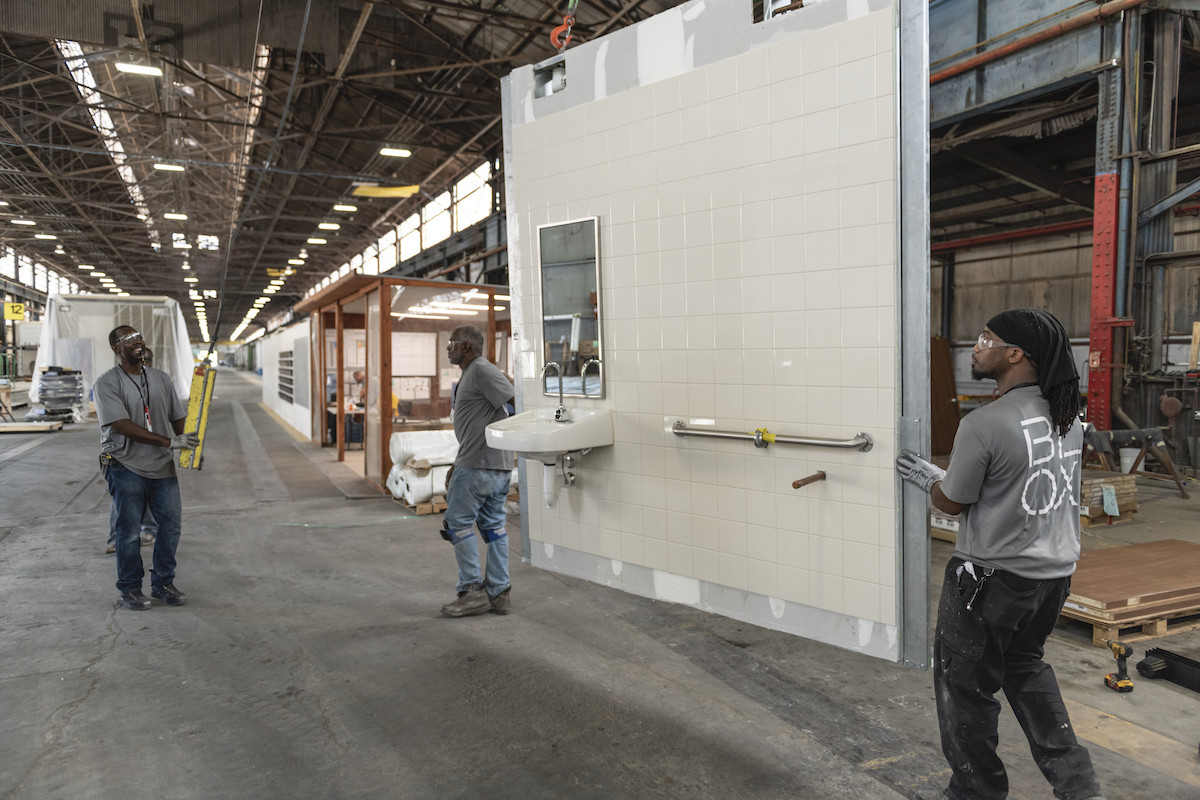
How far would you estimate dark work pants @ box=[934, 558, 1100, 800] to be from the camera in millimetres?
2184

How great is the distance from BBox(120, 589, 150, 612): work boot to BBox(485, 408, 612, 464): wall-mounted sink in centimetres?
268

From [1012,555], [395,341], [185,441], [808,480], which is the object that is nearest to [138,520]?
[185,441]

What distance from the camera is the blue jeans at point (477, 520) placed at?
4.35 m

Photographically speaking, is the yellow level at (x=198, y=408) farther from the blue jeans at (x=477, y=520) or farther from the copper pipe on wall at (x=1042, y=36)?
the copper pipe on wall at (x=1042, y=36)

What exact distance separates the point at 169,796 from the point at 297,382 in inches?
567

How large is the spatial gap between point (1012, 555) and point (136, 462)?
4804 mm

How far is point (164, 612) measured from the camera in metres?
4.45

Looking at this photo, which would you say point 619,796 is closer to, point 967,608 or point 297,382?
point 967,608

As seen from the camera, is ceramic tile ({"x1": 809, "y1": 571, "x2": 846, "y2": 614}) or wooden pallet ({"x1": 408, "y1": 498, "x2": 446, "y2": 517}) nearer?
ceramic tile ({"x1": 809, "y1": 571, "x2": 846, "y2": 614})

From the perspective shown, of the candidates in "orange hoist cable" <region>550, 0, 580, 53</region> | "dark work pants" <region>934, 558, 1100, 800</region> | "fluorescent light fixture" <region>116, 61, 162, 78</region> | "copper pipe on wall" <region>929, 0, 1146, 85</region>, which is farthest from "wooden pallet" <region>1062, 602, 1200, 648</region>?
"fluorescent light fixture" <region>116, 61, 162, 78</region>

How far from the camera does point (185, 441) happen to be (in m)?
4.86

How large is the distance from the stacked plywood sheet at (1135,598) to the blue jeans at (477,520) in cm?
342

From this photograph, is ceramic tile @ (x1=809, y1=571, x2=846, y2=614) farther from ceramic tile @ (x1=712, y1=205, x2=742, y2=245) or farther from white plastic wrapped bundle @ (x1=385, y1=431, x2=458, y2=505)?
white plastic wrapped bundle @ (x1=385, y1=431, x2=458, y2=505)

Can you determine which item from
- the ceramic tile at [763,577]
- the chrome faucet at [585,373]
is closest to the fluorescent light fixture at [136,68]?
the chrome faucet at [585,373]
